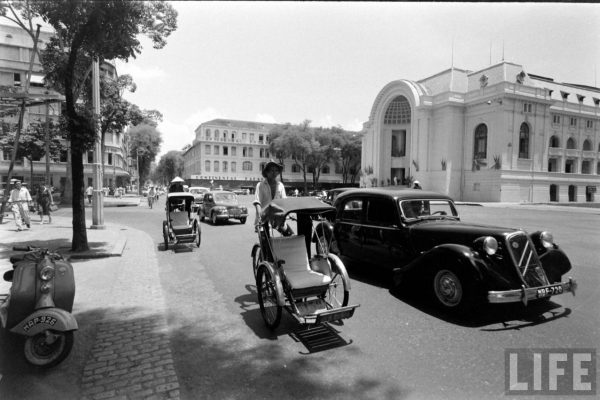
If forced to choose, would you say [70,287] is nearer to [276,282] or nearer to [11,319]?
[11,319]

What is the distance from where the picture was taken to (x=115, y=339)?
4.29 meters

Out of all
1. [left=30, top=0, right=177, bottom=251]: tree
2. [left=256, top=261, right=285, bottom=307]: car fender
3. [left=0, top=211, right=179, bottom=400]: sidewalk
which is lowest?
[left=0, top=211, right=179, bottom=400]: sidewalk

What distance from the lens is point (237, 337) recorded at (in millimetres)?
4383

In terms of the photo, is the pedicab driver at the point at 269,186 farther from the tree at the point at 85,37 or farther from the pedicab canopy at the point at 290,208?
the tree at the point at 85,37

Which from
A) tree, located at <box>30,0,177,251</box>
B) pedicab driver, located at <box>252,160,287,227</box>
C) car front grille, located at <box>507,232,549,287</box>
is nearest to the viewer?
car front grille, located at <box>507,232,549,287</box>

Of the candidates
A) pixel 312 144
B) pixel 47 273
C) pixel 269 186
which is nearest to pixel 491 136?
pixel 312 144

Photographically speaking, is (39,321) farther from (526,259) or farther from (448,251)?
(526,259)

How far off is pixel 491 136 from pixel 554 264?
4476 cm

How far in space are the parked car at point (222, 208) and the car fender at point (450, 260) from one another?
12.3 m

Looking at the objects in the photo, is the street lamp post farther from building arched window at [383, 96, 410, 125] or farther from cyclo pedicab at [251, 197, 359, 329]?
building arched window at [383, 96, 410, 125]

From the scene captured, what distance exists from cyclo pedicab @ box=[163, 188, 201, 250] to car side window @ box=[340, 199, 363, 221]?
4.91 m

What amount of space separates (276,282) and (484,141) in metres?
49.0

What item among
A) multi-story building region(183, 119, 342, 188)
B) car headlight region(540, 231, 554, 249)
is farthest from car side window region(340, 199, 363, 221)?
multi-story building region(183, 119, 342, 188)

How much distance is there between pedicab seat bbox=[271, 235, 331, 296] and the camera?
15.2 feet
